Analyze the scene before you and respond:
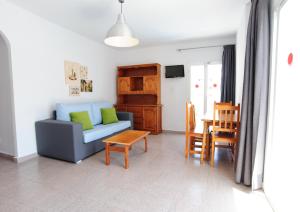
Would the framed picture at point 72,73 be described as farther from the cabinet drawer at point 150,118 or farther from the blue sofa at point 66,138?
the cabinet drawer at point 150,118

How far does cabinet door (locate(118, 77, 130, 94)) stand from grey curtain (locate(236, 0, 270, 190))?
3448mm

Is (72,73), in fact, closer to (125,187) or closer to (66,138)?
(66,138)

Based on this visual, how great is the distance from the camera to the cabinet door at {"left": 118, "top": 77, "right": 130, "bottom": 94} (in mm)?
4930

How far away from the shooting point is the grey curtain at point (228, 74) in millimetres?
3958

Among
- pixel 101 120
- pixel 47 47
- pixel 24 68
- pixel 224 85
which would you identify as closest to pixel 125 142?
pixel 101 120

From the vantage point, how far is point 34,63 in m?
2.94

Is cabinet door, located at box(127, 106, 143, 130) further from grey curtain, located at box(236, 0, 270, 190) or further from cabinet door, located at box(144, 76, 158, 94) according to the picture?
grey curtain, located at box(236, 0, 270, 190)

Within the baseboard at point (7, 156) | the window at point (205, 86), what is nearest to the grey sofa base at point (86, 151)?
the baseboard at point (7, 156)

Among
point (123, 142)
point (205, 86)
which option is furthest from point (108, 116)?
point (205, 86)

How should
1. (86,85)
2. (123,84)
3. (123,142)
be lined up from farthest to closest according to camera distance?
(123,84)
(86,85)
(123,142)

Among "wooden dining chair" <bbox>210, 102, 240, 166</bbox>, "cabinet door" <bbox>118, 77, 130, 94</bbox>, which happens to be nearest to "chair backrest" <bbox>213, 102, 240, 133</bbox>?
"wooden dining chair" <bbox>210, 102, 240, 166</bbox>

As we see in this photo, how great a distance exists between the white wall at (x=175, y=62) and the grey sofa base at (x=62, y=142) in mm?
2466

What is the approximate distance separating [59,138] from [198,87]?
3554 mm

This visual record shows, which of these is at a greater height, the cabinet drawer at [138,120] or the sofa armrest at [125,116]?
the sofa armrest at [125,116]
